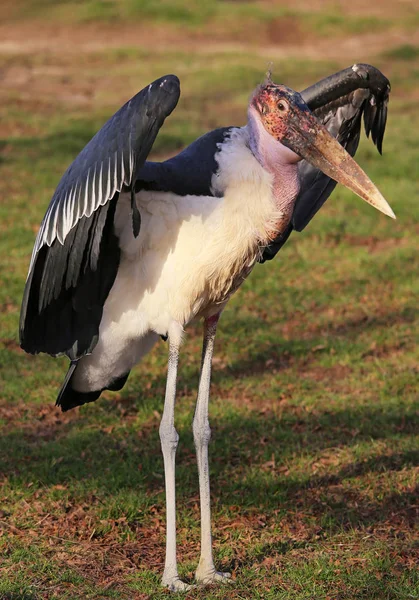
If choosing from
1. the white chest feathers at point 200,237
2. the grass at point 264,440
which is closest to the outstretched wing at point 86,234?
the white chest feathers at point 200,237

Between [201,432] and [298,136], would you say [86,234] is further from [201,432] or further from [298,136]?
[201,432]

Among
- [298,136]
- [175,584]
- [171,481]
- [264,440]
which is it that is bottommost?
[264,440]

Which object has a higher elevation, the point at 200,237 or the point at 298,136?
the point at 298,136

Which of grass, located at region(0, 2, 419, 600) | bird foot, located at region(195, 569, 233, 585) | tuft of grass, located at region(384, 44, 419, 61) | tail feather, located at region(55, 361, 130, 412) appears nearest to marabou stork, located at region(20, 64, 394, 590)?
bird foot, located at region(195, 569, 233, 585)

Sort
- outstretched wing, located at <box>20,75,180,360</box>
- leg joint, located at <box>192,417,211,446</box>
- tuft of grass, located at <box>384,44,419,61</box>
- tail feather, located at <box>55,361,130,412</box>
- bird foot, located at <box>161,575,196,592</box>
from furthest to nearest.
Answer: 1. tuft of grass, located at <box>384,44,419,61</box>
2. tail feather, located at <box>55,361,130,412</box>
3. leg joint, located at <box>192,417,211,446</box>
4. bird foot, located at <box>161,575,196,592</box>
5. outstretched wing, located at <box>20,75,180,360</box>

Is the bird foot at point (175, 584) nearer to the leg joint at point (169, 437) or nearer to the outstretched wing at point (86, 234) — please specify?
the leg joint at point (169, 437)

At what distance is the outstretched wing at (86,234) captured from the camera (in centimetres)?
307

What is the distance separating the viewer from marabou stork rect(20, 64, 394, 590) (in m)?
3.18

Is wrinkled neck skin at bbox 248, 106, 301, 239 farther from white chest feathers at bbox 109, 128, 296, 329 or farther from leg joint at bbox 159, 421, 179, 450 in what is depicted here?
leg joint at bbox 159, 421, 179, 450

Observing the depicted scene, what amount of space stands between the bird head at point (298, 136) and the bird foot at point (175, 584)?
1470mm

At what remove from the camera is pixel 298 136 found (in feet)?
11.0

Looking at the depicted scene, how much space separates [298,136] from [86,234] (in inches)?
30.6

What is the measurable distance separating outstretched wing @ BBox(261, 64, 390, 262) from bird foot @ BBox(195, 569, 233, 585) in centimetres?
116

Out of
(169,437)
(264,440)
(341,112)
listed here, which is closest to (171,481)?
(169,437)
